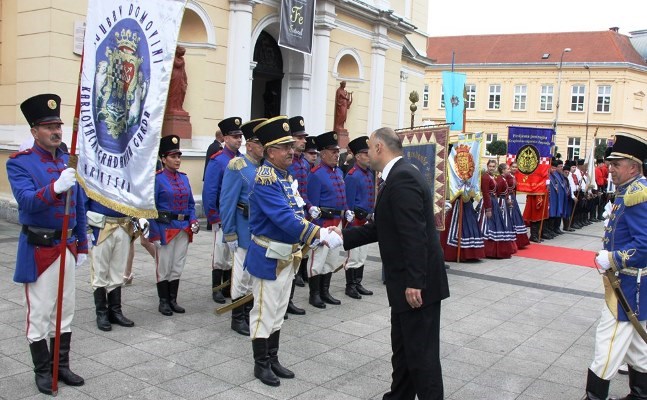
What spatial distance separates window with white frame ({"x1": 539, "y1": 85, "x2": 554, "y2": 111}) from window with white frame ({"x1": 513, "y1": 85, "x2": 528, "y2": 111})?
140 centimetres

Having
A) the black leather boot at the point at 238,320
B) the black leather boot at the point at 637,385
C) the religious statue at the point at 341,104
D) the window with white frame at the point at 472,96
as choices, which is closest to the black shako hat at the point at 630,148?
the black leather boot at the point at 637,385

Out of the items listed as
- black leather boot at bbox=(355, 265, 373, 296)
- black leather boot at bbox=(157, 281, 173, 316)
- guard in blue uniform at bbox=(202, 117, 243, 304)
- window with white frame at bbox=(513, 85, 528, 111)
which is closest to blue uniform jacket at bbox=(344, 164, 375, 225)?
black leather boot at bbox=(355, 265, 373, 296)

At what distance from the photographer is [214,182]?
22.4ft

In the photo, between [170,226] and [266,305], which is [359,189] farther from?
[266,305]

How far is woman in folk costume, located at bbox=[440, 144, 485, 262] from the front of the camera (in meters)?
10.8

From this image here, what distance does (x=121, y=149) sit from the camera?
14.2 feet

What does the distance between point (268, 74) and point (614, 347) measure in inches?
577

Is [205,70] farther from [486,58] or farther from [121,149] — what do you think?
[486,58]

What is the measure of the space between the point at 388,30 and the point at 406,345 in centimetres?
1828

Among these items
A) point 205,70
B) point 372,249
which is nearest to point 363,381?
point 372,249

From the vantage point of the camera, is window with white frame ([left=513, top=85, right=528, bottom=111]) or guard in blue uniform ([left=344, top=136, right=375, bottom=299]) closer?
guard in blue uniform ([left=344, top=136, right=375, bottom=299])

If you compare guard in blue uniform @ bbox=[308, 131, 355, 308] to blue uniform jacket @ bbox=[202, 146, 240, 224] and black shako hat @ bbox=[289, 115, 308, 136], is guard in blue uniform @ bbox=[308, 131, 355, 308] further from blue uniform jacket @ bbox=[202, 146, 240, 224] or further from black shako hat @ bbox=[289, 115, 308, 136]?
blue uniform jacket @ bbox=[202, 146, 240, 224]

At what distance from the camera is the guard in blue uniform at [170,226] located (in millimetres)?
6512

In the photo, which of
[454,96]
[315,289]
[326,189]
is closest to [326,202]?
[326,189]
